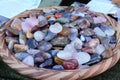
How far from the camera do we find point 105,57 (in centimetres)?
71

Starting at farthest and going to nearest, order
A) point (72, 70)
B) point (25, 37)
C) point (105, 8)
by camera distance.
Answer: point (105, 8)
point (25, 37)
point (72, 70)

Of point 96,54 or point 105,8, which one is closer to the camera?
point 96,54

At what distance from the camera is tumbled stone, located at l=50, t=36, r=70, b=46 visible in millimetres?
741

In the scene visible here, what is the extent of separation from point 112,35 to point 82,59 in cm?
16

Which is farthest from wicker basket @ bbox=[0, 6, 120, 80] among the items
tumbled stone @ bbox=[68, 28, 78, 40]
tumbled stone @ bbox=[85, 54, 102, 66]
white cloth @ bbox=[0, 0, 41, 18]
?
white cloth @ bbox=[0, 0, 41, 18]

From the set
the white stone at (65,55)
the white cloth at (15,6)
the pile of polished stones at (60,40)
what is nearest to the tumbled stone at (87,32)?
the pile of polished stones at (60,40)

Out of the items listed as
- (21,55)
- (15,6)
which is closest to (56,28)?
(21,55)

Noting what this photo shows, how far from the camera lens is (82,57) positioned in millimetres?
712

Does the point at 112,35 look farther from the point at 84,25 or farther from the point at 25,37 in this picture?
the point at 25,37

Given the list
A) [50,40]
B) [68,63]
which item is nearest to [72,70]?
[68,63]

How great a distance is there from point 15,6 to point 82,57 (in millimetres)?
497

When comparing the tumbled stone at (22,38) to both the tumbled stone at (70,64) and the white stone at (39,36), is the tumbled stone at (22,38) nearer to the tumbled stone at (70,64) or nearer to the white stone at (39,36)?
the white stone at (39,36)

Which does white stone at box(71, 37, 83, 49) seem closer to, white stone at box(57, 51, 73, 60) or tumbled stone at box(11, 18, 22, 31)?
white stone at box(57, 51, 73, 60)

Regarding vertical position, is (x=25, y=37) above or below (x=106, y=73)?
above
